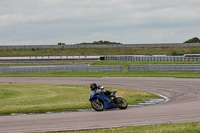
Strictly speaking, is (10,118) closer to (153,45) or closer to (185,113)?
(185,113)

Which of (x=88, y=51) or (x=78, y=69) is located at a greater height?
(x=88, y=51)

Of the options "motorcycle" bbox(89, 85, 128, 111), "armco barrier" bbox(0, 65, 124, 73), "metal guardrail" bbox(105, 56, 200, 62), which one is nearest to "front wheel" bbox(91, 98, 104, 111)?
"motorcycle" bbox(89, 85, 128, 111)

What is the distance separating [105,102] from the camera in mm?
16812

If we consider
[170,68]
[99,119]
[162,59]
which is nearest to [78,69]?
[170,68]

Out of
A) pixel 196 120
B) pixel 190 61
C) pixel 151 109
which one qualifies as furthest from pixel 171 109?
pixel 190 61

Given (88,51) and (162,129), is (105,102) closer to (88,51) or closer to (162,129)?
(162,129)

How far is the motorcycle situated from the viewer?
16.8 meters

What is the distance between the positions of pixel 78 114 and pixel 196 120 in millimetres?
5534

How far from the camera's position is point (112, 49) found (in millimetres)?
115125

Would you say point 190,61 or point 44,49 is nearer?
point 190,61

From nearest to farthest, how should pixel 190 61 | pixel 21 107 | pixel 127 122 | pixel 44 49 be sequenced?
pixel 127 122, pixel 21 107, pixel 190 61, pixel 44 49

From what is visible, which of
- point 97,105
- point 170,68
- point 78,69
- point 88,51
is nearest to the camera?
point 97,105

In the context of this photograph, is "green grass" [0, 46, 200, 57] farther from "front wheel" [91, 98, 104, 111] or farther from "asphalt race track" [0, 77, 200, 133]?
"asphalt race track" [0, 77, 200, 133]

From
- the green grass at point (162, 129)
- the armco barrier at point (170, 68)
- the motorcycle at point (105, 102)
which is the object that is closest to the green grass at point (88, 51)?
the armco barrier at point (170, 68)
